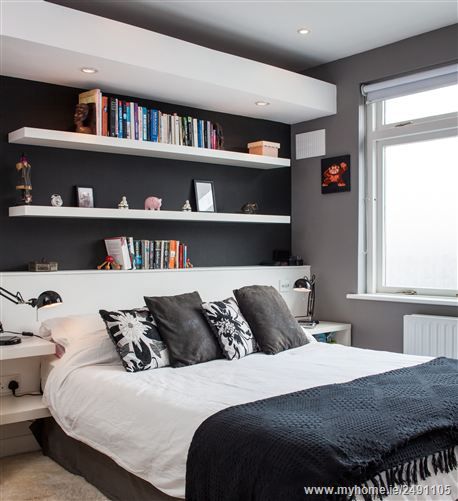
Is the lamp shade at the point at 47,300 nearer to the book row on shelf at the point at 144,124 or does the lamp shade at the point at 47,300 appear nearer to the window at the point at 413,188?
the book row on shelf at the point at 144,124

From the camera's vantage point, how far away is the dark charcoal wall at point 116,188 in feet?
→ 11.9

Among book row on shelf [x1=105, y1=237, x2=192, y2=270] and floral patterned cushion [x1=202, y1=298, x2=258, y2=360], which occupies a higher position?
book row on shelf [x1=105, y1=237, x2=192, y2=270]

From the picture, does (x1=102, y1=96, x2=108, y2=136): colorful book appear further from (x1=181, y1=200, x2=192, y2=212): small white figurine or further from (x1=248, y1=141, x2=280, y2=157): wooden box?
(x1=248, y1=141, x2=280, y2=157): wooden box

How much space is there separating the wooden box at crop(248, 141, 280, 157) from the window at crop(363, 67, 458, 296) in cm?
74

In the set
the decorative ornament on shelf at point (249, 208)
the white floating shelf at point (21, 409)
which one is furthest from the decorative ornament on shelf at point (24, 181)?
the decorative ornament on shelf at point (249, 208)

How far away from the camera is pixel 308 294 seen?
4977mm

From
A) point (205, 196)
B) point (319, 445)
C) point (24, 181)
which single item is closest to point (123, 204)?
point (24, 181)

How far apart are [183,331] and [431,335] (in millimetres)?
1835

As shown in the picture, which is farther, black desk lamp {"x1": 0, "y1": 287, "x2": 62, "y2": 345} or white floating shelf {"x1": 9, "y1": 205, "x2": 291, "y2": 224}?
white floating shelf {"x1": 9, "y1": 205, "x2": 291, "y2": 224}

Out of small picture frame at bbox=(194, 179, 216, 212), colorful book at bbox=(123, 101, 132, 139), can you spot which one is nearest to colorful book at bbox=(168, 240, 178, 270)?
small picture frame at bbox=(194, 179, 216, 212)

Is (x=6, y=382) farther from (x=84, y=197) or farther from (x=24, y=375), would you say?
(x=84, y=197)

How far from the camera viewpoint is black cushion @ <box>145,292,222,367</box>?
10.7 ft

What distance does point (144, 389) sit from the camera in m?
2.70

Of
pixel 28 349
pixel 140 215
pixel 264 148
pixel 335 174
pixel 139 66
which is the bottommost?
pixel 28 349
